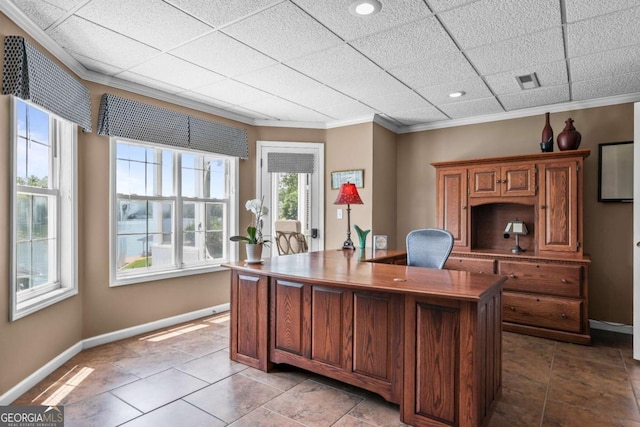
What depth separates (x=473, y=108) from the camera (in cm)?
436

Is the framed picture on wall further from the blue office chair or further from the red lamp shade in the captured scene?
the red lamp shade

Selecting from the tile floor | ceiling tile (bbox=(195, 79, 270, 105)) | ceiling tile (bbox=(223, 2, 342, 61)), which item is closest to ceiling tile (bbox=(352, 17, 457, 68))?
ceiling tile (bbox=(223, 2, 342, 61))

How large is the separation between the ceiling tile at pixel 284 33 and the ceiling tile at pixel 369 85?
738 mm

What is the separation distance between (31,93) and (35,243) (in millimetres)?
1138

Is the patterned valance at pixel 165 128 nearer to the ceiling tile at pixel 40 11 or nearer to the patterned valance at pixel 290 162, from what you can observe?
the patterned valance at pixel 290 162

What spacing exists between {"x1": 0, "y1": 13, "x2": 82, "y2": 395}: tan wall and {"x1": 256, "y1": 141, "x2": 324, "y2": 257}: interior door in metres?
2.60

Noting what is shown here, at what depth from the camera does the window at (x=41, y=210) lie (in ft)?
8.42

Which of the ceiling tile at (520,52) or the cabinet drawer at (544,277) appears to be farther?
the cabinet drawer at (544,277)

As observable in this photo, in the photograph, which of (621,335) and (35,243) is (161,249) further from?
(621,335)

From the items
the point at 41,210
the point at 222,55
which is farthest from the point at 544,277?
the point at 41,210

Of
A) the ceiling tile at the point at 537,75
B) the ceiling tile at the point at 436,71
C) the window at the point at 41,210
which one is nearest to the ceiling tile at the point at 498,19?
the ceiling tile at the point at 436,71

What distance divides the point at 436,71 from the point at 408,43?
65 cm

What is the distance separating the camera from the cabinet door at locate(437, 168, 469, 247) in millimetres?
4328

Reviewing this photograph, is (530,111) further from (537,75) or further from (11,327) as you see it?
(11,327)
